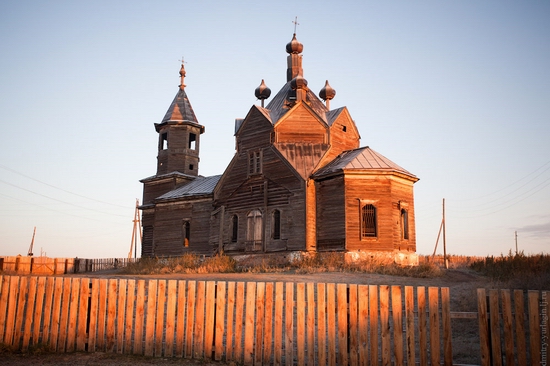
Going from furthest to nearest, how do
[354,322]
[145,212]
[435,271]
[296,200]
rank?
1. [145,212]
2. [296,200]
3. [435,271]
4. [354,322]

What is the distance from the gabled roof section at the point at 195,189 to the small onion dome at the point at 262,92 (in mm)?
6496

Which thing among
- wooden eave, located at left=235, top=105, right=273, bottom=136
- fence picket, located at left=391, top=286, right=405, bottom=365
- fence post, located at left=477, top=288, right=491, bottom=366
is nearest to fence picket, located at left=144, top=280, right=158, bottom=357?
fence picket, located at left=391, top=286, right=405, bottom=365

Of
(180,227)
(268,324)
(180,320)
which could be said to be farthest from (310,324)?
(180,227)

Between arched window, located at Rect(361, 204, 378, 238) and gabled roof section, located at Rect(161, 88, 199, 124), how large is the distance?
18.6 meters

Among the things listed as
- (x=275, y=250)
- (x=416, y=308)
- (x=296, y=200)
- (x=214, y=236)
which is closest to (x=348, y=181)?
(x=296, y=200)

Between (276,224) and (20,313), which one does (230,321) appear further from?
(276,224)

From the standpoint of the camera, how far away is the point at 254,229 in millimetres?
26234

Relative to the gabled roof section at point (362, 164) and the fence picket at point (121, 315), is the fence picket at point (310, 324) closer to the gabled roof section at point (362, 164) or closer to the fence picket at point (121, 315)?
the fence picket at point (121, 315)

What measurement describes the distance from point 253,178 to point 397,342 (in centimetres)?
2090

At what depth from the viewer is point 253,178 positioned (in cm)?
2697

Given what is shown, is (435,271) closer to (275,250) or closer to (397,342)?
(275,250)

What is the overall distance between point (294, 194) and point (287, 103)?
7358 millimetres

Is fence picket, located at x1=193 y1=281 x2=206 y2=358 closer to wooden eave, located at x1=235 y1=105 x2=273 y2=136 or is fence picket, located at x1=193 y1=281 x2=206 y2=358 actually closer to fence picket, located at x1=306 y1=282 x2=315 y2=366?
fence picket, located at x1=306 y1=282 x2=315 y2=366

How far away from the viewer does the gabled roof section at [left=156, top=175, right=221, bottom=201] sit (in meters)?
30.8
